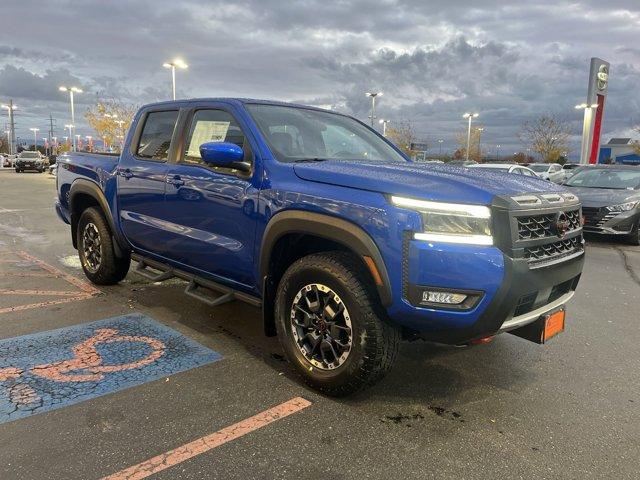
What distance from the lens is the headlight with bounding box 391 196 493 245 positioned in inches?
107

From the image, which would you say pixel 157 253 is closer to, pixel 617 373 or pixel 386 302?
pixel 386 302

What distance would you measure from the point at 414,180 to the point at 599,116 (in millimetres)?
30952

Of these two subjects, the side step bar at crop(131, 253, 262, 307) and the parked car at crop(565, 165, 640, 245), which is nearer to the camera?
the side step bar at crop(131, 253, 262, 307)

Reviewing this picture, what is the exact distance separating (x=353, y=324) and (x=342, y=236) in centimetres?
52

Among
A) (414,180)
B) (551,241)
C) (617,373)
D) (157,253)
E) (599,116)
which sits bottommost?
(617,373)

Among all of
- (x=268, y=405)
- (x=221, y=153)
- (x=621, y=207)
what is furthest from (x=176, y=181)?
(x=621, y=207)

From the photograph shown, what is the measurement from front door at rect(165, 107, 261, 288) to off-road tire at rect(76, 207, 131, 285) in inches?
49.4

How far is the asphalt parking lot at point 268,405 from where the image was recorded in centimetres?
260

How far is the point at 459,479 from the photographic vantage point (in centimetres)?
249

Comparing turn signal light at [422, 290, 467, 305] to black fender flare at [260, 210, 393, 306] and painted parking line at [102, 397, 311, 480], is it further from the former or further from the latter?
painted parking line at [102, 397, 311, 480]

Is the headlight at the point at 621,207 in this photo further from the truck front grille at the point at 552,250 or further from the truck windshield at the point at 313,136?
the truck front grille at the point at 552,250

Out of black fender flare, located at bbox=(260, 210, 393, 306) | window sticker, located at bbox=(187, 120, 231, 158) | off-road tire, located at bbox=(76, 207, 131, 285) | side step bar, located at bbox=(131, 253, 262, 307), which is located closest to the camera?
black fender flare, located at bbox=(260, 210, 393, 306)

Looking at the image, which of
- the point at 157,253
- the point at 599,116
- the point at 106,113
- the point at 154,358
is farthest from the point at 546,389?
the point at 106,113

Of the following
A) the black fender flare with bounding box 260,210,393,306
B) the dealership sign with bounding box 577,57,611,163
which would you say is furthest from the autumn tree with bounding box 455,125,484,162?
the black fender flare with bounding box 260,210,393,306
